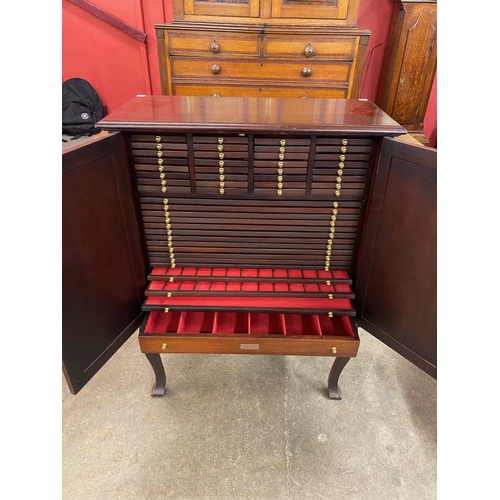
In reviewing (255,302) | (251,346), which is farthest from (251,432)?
(255,302)

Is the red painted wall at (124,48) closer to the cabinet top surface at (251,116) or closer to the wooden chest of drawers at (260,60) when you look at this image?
the wooden chest of drawers at (260,60)

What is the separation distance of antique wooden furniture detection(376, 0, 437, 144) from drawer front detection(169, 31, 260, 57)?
1.42m

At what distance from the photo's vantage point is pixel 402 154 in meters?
1.26

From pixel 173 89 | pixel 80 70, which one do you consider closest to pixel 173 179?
pixel 173 89

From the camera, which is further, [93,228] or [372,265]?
[372,265]

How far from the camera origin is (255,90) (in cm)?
226

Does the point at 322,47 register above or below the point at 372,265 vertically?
above

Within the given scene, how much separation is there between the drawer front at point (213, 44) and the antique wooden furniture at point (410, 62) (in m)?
1.42

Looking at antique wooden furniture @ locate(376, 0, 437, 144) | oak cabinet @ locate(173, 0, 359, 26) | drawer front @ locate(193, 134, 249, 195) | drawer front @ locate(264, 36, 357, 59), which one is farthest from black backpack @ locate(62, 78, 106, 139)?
antique wooden furniture @ locate(376, 0, 437, 144)

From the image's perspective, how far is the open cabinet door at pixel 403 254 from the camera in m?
1.24

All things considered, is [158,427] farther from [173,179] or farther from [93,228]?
[173,179]

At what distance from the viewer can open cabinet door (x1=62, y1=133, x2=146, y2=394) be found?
1.18m

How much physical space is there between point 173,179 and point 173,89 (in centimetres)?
111

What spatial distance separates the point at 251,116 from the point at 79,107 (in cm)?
299
